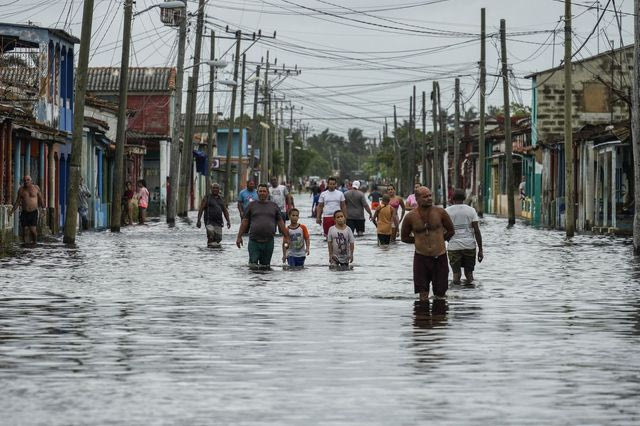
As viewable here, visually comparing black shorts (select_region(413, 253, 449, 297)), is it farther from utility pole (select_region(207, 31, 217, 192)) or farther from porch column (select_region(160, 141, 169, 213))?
porch column (select_region(160, 141, 169, 213))

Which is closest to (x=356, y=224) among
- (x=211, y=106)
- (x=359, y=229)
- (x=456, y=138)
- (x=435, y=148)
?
(x=359, y=229)

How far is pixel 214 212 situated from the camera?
3612cm

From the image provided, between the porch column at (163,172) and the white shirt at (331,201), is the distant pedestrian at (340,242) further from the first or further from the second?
the porch column at (163,172)

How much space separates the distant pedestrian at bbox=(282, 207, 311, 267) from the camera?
2656 centimetres

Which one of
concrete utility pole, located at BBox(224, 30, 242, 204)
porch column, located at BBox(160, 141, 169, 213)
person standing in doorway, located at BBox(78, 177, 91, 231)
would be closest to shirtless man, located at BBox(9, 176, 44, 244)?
person standing in doorway, located at BBox(78, 177, 91, 231)

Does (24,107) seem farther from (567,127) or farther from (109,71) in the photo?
(109,71)

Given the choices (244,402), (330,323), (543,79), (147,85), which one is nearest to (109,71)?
(147,85)

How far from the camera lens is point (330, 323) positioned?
17.3 metres

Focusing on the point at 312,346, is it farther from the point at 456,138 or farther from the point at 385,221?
the point at 456,138

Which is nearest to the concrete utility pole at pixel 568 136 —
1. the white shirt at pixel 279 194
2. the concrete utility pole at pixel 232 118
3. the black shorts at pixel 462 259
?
the white shirt at pixel 279 194

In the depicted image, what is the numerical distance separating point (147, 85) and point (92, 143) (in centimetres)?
3161

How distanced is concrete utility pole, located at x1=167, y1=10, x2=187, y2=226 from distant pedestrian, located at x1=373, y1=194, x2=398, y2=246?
19651 millimetres

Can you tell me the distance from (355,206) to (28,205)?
26.7 ft

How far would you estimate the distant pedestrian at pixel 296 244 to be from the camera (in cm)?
2656
